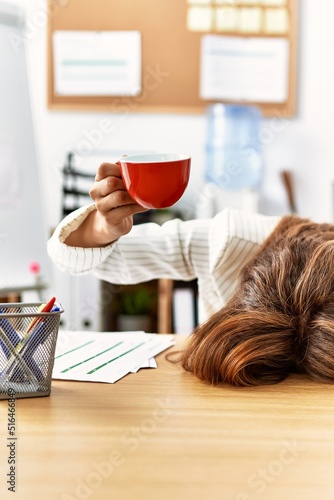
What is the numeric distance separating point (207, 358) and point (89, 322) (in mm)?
2338

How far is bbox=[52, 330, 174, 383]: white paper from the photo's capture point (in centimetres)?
103

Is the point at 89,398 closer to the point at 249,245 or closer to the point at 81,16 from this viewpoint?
the point at 249,245

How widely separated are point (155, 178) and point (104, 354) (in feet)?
1.14

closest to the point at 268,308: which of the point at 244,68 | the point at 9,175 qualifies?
the point at 9,175

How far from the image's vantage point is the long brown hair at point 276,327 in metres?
0.97

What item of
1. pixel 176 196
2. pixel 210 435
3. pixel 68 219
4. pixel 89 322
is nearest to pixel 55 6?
pixel 89 322

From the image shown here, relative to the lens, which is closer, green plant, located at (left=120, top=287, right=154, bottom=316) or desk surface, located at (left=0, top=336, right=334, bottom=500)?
desk surface, located at (left=0, top=336, right=334, bottom=500)

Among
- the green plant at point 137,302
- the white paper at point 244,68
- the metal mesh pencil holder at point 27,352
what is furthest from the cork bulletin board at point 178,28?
the metal mesh pencil holder at point 27,352

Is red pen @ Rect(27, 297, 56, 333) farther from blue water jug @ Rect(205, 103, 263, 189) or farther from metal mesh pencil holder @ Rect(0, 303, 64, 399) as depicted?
blue water jug @ Rect(205, 103, 263, 189)

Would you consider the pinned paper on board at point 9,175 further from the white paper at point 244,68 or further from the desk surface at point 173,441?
the desk surface at point 173,441

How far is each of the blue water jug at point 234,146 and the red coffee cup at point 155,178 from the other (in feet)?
7.84

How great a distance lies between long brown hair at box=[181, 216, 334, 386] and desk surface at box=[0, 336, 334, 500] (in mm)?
27

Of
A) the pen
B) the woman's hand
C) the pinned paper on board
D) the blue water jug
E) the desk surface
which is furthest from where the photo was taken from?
the blue water jug

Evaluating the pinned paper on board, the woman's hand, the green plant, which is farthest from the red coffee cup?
the green plant
